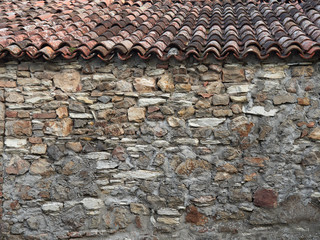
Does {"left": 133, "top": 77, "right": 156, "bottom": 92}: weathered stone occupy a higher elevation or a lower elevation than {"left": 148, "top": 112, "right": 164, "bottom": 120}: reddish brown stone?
higher

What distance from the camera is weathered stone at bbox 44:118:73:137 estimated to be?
13.3 feet

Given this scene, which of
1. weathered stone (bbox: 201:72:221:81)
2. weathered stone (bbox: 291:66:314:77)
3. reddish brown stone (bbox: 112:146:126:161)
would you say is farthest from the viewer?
reddish brown stone (bbox: 112:146:126:161)

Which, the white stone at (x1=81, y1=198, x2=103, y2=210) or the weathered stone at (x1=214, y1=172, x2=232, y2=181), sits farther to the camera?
the white stone at (x1=81, y1=198, x2=103, y2=210)

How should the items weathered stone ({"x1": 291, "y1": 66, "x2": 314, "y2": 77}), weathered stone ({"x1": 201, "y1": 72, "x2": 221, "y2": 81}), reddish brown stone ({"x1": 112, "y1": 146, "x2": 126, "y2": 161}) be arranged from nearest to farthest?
weathered stone ({"x1": 291, "y1": 66, "x2": 314, "y2": 77}), weathered stone ({"x1": 201, "y1": 72, "x2": 221, "y2": 81}), reddish brown stone ({"x1": 112, "y1": 146, "x2": 126, "y2": 161})

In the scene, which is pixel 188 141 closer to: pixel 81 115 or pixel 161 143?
pixel 161 143

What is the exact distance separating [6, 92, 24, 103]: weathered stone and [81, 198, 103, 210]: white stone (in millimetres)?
1398

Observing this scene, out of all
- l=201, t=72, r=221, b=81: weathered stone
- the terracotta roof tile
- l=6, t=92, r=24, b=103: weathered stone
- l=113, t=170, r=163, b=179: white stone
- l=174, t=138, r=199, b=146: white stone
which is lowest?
l=113, t=170, r=163, b=179: white stone

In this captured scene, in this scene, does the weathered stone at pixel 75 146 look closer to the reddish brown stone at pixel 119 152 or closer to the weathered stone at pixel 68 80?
the reddish brown stone at pixel 119 152

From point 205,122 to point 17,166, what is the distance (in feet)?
7.41

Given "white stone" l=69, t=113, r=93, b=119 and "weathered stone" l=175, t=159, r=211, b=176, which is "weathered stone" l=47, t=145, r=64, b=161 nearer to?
"white stone" l=69, t=113, r=93, b=119

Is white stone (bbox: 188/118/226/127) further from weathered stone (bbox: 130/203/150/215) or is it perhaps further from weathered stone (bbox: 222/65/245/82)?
weathered stone (bbox: 130/203/150/215)

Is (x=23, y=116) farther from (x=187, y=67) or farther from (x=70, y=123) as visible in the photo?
(x=187, y=67)

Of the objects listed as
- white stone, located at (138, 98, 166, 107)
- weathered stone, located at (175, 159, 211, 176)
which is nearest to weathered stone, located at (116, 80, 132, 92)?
white stone, located at (138, 98, 166, 107)

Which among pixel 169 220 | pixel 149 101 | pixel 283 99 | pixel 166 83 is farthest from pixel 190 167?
pixel 283 99
